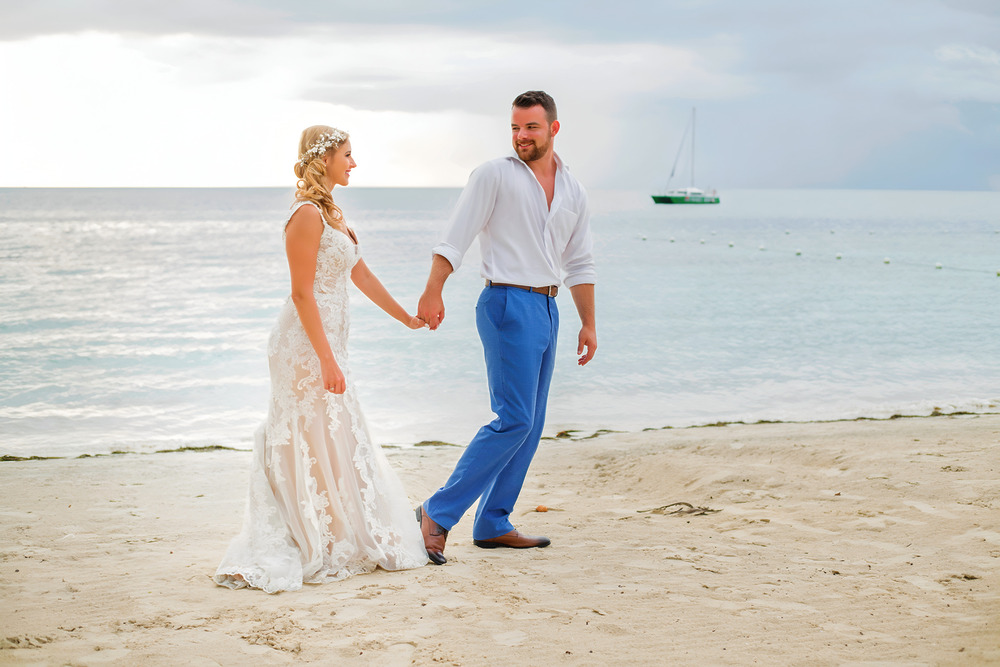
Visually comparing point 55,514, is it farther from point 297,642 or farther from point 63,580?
point 297,642

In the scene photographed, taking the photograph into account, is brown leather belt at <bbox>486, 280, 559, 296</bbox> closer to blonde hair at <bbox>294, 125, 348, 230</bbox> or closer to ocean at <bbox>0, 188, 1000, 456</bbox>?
blonde hair at <bbox>294, 125, 348, 230</bbox>

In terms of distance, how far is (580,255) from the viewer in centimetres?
422

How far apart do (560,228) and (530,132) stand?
1.65 ft

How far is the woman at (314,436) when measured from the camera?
11.5ft

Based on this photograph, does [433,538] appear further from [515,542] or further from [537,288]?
[537,288]

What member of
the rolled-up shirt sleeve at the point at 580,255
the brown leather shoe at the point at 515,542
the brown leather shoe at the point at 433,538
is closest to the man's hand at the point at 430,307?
the rolled-up shirt sleeve at the point at 580,255

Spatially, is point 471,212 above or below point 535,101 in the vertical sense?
below

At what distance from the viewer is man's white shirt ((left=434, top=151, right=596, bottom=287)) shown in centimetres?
385

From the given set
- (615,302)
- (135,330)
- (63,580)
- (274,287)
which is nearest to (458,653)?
(63,580)

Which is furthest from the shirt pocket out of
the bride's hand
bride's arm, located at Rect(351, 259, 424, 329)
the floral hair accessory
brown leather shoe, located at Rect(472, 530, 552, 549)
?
brown leather shoe, located at Rect(472, 530, 552, 549)

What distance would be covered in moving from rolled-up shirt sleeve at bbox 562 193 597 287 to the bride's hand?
1364mm

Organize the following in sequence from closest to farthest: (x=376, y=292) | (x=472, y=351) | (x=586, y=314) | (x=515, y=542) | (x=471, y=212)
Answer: (x=471, y=212), (x=376, y=292), (x=515, y=542), (x=586, y=314), (x=472, y=351)

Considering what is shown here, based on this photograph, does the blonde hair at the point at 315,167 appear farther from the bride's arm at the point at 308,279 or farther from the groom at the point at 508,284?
the groom at the point at 508,284

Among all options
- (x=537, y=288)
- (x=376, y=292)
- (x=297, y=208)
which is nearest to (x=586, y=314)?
(x=537, y=288)
